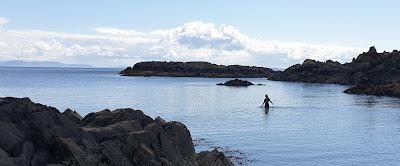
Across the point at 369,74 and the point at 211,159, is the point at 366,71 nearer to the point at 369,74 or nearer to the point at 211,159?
the point at 369,74

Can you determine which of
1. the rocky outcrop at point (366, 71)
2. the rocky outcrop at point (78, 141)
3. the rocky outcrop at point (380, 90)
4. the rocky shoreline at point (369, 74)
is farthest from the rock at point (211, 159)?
the rocky outcrop at point (366, 71)

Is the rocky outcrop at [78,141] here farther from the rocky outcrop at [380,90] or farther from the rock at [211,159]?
the rocky outcrop at [380,90]

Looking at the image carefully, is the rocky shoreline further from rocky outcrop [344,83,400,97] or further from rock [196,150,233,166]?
rock [196,150,233,166]

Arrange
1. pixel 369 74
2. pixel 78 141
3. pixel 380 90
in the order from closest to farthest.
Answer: pixel 78 141
pixel 380 90
pixel 369 74

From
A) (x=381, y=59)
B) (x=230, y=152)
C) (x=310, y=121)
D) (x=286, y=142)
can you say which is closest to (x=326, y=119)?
(x=310, y=121)

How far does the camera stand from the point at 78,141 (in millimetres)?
22156

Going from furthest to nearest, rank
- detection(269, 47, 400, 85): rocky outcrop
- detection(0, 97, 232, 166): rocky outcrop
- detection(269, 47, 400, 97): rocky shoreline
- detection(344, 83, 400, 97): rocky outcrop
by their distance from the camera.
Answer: detection(269, 47, 400, 85): rocky outcrop
detection(269, 47, 400, 97): rocky shoreline
detection(344, 83, 400, 97): rocky outcrop
detection(0, 97, 232, 166): rocky outcrop

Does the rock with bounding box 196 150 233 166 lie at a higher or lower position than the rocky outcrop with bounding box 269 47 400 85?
lower

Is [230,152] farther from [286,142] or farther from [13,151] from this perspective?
[13,151]

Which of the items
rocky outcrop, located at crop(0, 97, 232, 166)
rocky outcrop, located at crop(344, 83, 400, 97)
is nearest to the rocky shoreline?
rocky outcrop, located at crop(344, 83, 400, 97)

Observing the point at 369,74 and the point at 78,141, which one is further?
the point at 369,74

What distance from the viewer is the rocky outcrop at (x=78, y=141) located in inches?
809

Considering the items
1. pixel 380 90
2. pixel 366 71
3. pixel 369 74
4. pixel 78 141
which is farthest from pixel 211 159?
pixel 366 71

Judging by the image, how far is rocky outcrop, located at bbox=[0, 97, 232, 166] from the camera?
67.4 ft
